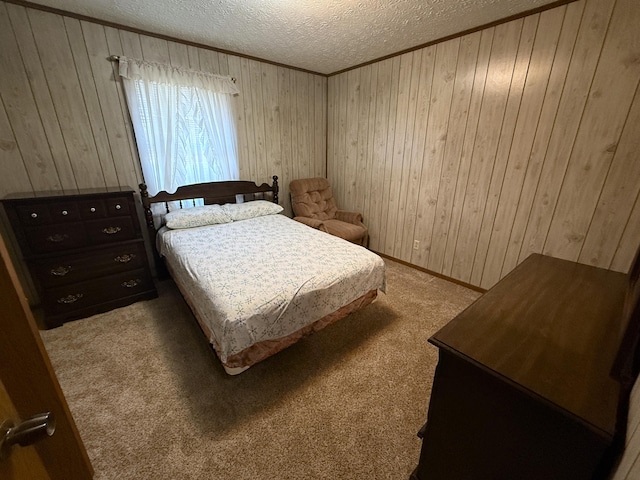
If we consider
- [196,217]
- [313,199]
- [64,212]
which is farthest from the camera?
[313,199]

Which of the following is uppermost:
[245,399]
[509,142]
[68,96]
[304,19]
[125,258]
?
[304,19]

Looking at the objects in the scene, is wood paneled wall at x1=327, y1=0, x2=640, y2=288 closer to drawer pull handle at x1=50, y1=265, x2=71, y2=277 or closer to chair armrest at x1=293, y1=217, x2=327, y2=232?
chair armrest at x1=293, y1=217, x2=327, y2=232

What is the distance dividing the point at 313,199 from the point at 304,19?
6.68 ft

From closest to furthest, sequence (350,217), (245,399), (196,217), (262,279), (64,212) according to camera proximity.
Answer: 1. (245,399)
2. (262,279)
3. (64,212)
4. (196,217)
5. (350,217)

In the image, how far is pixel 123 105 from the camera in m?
2.50

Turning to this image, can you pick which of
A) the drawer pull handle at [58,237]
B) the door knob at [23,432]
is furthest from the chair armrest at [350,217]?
the door knob at [23,432]

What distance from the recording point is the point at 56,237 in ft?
6.85

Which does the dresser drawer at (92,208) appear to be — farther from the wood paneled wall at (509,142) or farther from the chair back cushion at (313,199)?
the wood paneled wall at (509,142)

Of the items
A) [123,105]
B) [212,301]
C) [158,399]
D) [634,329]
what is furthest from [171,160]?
[634,329]

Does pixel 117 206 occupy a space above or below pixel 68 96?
below

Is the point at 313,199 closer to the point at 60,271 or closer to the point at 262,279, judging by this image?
the point at 262,279

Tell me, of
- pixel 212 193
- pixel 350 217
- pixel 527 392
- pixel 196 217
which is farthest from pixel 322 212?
pixel 527 392

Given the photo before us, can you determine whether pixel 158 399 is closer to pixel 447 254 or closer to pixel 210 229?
pixel 210 229

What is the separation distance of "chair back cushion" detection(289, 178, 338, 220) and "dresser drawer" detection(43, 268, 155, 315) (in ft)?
6.39
